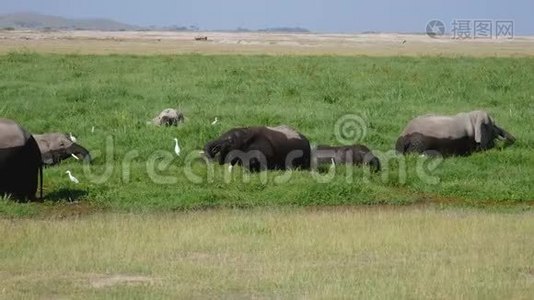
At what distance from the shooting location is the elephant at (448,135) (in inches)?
747

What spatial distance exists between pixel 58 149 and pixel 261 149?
380 cm

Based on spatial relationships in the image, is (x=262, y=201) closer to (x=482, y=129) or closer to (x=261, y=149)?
(x=261, y=149)

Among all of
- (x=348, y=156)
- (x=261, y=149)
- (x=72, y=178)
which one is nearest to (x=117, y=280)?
(x=72, y=178)

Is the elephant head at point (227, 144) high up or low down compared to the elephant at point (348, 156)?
up

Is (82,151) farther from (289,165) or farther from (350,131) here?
(350,131)

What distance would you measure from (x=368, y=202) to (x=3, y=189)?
19.0 ft

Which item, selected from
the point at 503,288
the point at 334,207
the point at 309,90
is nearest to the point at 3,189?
the point at 334,207

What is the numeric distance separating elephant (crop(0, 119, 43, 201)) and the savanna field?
365 millimetres

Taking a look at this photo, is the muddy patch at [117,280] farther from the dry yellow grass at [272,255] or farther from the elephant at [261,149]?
the elephant at [261,149]

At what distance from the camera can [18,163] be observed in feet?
47.3

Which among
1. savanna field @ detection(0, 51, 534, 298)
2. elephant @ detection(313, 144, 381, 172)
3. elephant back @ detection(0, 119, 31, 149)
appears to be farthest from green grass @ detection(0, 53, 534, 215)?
elephant back @ detection(0, 119, 31, 149)

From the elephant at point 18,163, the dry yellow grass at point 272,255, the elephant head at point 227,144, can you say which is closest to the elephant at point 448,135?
the elephant head at point 227,144

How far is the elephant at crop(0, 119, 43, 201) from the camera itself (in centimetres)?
1434

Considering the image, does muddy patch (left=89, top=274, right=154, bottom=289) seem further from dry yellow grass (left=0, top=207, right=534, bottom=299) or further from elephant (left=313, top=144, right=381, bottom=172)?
elephant (left=313, top=144, right=381, bottom=172)
